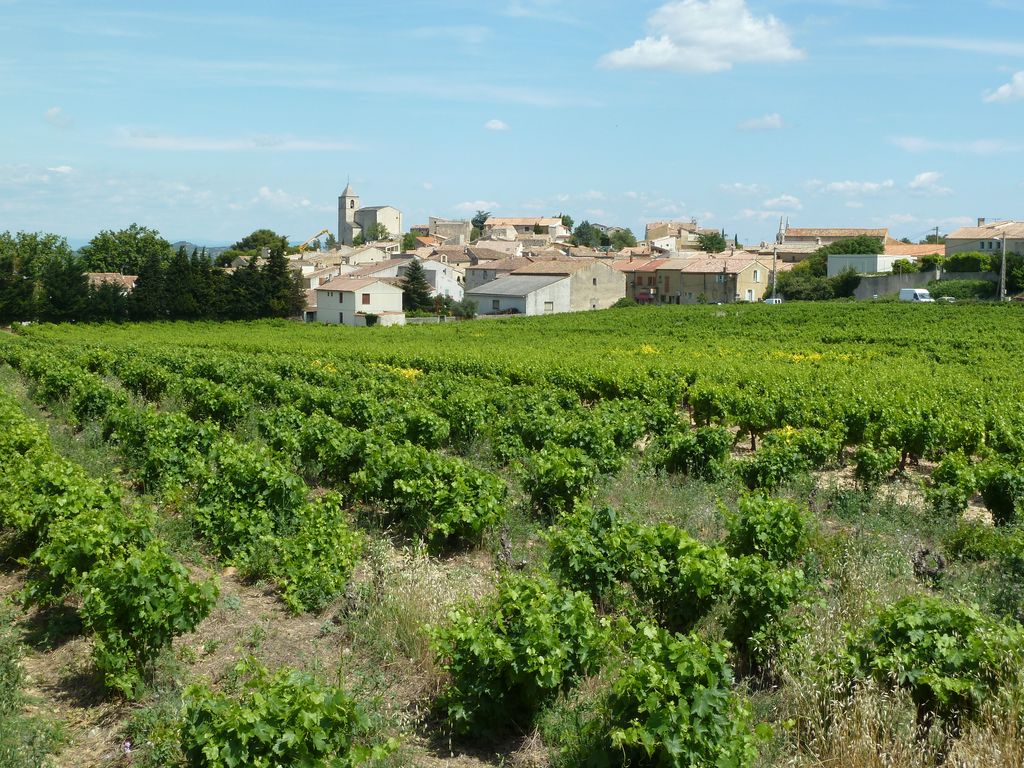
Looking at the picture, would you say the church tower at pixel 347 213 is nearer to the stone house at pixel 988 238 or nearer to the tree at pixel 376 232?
the tree at pixel 376 232

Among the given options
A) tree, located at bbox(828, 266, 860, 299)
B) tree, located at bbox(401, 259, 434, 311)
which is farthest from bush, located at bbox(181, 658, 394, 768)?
tree, located at bbox(828, 266, 860, 299)

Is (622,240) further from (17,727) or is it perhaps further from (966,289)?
(17,727)

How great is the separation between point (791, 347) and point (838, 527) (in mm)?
31704

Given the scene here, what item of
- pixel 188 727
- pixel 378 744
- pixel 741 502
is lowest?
pixel 378 744

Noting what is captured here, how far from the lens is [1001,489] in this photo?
1190cm

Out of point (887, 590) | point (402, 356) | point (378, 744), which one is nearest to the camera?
point (378, 744)

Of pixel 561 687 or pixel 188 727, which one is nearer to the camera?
pixel 188 727

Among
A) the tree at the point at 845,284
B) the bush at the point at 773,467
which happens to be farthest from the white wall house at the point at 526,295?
the bush at the point at 773,467

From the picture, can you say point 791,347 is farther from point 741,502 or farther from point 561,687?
point 561,687

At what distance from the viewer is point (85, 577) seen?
7719mm

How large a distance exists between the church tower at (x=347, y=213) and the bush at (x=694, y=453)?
593 feet

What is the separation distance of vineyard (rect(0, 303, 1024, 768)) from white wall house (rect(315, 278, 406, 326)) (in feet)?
186

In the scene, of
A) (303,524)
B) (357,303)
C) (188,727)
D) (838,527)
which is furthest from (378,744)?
(357,303)

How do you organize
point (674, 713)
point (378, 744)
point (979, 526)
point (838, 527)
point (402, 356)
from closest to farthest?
point (674, 713)
point (378, 744)
point (979, 526)
point (838, 527)
point (402, 356)
